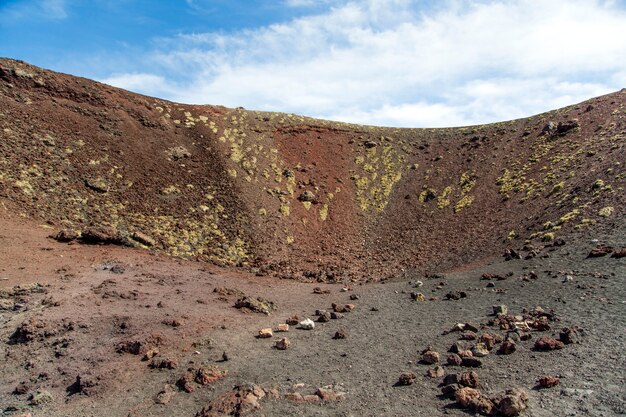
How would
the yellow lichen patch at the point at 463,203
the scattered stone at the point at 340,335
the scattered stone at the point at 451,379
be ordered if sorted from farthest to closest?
the yellow lichen patch at the point at 463,203 < the scattered stone at the point at 340,335 < the scattered stone at the point at 451,379

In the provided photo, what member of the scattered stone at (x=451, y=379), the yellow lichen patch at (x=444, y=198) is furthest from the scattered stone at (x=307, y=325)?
the yellow lichen patch at (x=444, y=198)

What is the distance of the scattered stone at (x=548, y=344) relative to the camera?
34.1 feet

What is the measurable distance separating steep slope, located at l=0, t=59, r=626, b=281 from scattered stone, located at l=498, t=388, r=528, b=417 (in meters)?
15.1

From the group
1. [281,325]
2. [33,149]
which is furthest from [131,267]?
[33,149]

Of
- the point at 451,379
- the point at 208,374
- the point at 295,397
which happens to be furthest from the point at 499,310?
the point at 208,374

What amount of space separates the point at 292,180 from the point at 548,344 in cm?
2471

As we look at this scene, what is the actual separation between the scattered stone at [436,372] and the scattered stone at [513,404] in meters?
1.73

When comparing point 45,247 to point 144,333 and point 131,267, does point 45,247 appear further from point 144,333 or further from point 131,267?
point 144,333

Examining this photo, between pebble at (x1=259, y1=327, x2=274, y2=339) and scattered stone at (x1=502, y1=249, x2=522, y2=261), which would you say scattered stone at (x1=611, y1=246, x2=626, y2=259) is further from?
pebble at (x1=259, y1=327, x2=274, y2=339)

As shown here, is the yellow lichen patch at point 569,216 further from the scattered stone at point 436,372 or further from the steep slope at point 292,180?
the scattered stone at point 436,372

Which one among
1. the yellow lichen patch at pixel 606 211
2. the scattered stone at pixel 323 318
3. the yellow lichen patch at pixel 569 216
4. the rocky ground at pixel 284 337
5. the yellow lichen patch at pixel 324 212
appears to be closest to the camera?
the rocky ground at pixel 284 337

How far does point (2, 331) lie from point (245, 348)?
22.0ft

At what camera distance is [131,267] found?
18938mm

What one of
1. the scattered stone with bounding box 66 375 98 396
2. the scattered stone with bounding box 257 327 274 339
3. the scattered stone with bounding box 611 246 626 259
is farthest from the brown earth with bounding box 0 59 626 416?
the scattered stone with bounding box 257 327 274 339
